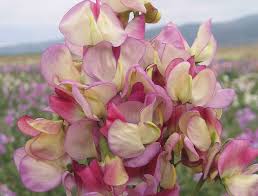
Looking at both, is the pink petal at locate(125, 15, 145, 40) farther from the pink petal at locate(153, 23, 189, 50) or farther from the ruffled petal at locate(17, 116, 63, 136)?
the ruffled petal at locate(17, 116, 63, 136)

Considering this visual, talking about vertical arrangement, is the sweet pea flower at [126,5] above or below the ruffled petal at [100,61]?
above

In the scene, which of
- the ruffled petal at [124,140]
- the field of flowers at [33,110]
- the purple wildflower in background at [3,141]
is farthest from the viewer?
the purple wildflower in background at [3,141]

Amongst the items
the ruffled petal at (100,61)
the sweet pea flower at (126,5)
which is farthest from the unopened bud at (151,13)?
the ruffled petal at (100,61)

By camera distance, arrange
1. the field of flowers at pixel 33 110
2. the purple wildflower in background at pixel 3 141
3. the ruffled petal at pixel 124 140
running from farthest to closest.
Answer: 1. the purple wildflower in background at pixel 3 141
2. the field of flowers at pixel 33 110
3. the ruffled petal at pixel 124 140

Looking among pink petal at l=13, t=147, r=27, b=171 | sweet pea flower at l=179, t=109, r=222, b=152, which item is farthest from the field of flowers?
sweet pea flower at l=179, t=109, r=222, b=152

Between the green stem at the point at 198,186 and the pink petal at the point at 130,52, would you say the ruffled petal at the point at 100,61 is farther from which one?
the green stem at the point at 198,186

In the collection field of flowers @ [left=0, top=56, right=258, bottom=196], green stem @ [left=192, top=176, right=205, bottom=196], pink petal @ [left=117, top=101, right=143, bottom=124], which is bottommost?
field of flowers @ [left=0, top=56, right=258, bottom=196]

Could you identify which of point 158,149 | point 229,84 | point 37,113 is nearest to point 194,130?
point 158,149
